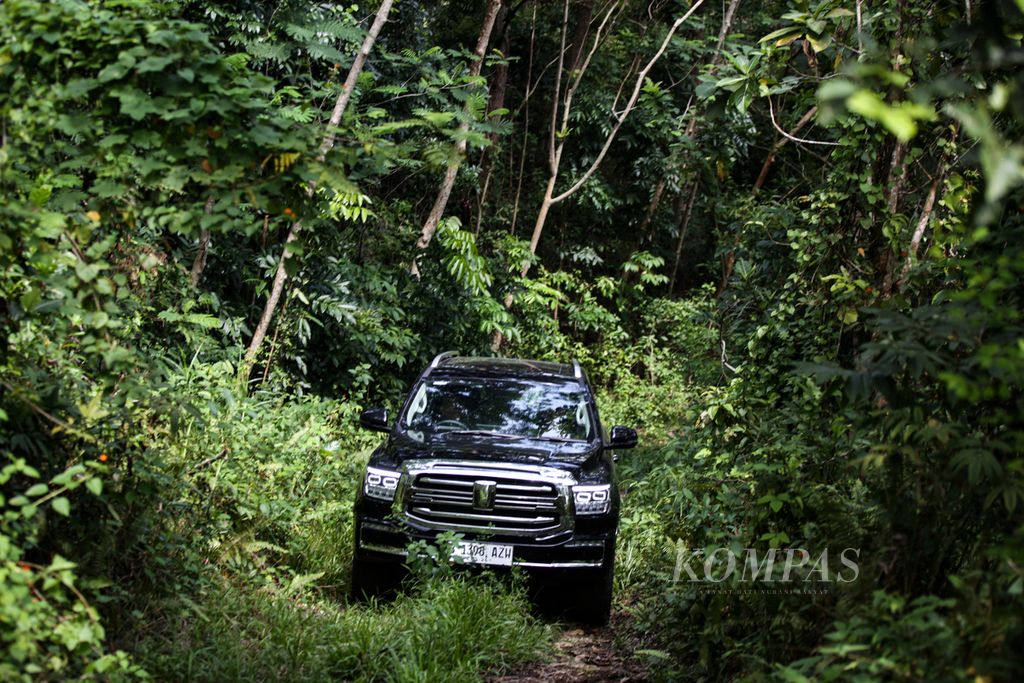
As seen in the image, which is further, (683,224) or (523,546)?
(683,224)

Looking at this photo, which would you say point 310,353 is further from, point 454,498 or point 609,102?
point 609,102

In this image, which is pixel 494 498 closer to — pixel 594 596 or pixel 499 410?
pixel 594 596

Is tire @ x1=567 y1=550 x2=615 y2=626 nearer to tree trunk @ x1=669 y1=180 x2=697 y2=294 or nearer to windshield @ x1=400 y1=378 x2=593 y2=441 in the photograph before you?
windshield @ x1=400 y1=378 x2=593 y2=441

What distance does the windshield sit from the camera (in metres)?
7.55

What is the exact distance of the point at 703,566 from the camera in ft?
19.8

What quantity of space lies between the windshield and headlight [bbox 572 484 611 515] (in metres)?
0.75

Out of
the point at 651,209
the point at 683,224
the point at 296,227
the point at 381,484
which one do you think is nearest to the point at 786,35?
the point at 381,484

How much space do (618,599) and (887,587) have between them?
12.2 feet

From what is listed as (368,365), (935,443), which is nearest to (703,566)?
(935,443)

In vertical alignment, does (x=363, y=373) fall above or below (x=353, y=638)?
below

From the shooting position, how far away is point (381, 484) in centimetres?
683

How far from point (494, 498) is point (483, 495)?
0.08m

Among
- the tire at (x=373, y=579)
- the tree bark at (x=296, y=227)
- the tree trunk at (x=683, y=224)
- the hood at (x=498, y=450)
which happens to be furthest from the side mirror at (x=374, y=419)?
the tree trunk at (x=683, y=224)

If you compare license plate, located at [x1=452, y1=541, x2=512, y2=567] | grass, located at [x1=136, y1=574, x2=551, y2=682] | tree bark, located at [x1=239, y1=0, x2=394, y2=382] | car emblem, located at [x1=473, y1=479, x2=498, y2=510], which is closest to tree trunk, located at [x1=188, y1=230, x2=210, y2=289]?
tree bark, located at [x1=239, y1=0, x2=394, y2=382]
